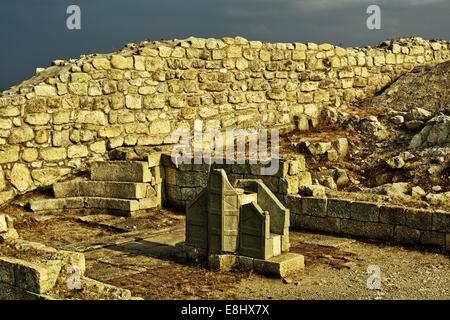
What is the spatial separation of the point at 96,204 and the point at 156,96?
2745mm

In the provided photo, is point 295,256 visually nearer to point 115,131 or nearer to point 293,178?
point 293,178

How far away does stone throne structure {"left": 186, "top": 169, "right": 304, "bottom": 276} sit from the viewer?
8.22m

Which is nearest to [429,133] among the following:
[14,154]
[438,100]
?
[438,100]

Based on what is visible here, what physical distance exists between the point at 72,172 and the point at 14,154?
1236mm

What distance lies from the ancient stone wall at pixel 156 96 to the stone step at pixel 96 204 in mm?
429

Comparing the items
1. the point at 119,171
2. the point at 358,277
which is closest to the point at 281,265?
the point at 358,277

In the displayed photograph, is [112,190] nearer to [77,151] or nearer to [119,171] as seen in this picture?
[119,171]

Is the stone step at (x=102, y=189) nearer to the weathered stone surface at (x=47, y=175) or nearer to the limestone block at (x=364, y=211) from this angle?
the weathered stone surface at (x=47, y=175)

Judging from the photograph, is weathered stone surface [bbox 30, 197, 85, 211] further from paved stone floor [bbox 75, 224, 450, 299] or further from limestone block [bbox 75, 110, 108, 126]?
paved stone floor [bbox 75, 224, 450, 299]

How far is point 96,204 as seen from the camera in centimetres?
1210

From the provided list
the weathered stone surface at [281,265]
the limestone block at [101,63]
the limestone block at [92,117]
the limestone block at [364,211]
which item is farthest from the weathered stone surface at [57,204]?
the limestone block at [364,211]

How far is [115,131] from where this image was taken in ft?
42.1

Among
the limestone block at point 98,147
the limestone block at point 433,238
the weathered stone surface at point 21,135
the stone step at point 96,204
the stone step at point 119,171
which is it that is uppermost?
the weathered stone surface at point 21,135

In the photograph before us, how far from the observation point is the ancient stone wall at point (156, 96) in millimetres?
11836
